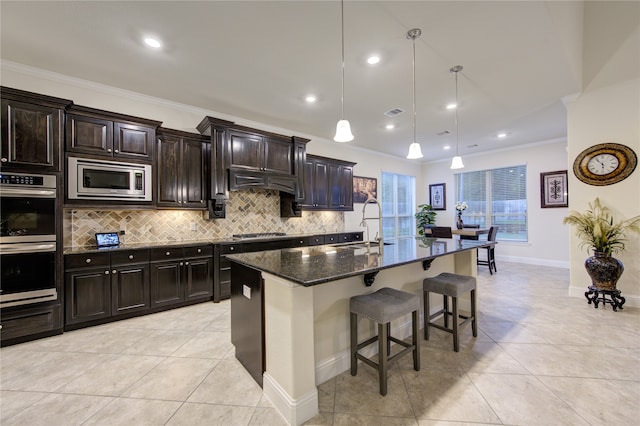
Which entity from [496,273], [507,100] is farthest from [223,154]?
[496,273]

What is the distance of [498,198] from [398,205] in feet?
8.30

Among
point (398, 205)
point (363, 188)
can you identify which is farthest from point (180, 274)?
point (398, 205)

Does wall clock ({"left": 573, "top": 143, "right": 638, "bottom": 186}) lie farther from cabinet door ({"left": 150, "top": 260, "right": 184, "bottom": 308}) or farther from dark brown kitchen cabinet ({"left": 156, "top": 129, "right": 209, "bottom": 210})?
cabinet door ({"left": 150, "top": 260, "right": 184, "bottom": 308})

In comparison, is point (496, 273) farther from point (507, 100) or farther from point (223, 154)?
point (223, 154)

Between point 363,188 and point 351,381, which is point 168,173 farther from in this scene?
point 363,188

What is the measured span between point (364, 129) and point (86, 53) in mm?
4056

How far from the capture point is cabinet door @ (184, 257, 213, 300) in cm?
360

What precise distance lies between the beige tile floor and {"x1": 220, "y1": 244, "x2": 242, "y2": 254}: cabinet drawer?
1.05m

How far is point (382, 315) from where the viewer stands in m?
1.83

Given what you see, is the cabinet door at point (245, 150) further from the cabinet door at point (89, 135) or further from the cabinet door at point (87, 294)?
the cabinet door at point (87, 294)

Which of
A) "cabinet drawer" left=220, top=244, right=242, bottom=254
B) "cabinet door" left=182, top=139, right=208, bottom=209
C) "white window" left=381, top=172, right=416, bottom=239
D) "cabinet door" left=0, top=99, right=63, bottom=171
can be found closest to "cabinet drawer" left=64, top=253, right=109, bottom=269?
"cabinet door" left=0, top=99, right=63, bottom=171

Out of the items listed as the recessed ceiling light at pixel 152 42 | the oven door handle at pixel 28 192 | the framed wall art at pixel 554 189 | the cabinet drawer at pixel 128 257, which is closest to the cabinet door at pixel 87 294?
the cabinet drawer at pixel 128 257

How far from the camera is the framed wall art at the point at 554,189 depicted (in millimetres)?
5898

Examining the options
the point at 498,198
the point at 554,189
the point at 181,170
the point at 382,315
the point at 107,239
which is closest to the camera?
the point at 382,315
